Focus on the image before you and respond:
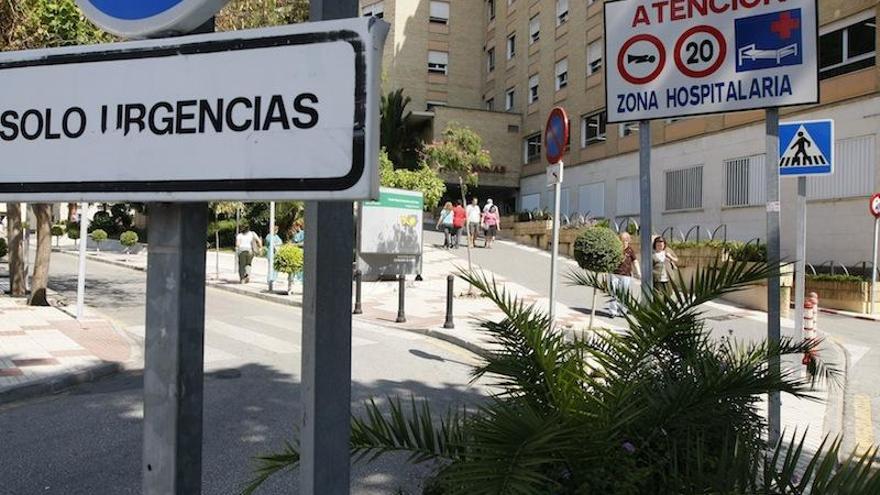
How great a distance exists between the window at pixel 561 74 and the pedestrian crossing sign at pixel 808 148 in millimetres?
26064

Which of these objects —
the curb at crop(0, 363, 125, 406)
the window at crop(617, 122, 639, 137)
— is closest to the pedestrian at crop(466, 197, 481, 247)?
the window at crop(617, 122, 639, 137)

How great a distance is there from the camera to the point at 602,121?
29.2 m

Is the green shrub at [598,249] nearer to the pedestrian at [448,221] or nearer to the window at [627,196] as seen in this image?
the pedestrian at [448,221]

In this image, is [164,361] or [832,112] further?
[832,112]

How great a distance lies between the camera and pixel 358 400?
6.00 metres

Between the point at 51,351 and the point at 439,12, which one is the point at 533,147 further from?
the point at 51,351

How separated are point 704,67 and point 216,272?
19.5 meters

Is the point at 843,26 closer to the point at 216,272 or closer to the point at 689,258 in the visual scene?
the point at 689,258

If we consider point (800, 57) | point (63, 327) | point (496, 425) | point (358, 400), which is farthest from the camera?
point (63, 327)

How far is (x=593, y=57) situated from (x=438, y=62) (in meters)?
13.9

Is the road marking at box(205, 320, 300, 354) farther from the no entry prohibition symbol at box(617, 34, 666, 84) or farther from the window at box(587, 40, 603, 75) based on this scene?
the window at box(587, 40, 603, 75)

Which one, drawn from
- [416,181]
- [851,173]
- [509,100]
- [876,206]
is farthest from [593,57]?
[876,206]

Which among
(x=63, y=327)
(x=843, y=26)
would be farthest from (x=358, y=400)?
(x=843, y=26)

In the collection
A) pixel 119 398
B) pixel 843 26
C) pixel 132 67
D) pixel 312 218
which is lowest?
pixel 119 398
